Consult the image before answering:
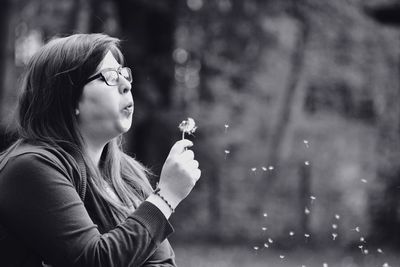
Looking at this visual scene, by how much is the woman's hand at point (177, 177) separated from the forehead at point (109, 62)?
1.28 feet

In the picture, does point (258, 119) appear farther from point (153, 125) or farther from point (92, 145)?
point (92, 145)

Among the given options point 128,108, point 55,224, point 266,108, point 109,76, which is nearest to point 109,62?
point 109,76

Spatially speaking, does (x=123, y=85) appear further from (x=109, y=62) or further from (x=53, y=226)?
(x=53, y=226)

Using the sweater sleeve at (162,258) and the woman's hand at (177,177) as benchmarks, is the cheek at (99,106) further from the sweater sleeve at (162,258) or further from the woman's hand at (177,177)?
the sweater sleeve at (162,258)

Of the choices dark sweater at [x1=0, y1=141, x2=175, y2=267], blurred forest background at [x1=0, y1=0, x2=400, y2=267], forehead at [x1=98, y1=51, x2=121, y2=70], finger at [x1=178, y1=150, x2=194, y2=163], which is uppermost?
blurred forest background at [x1=0, y1=0, x2=400, y2=267]

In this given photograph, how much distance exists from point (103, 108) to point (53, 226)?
48 cm

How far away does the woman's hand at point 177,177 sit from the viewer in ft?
5.76

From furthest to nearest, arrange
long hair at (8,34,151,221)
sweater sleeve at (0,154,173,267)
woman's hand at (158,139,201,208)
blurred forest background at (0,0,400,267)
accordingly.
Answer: blurred forest background at (0,0,400,267)
long hair at (8,34,151,221)
woman's hand at (158,139,201,208)
sweater sleeve at (0,154,173,267)

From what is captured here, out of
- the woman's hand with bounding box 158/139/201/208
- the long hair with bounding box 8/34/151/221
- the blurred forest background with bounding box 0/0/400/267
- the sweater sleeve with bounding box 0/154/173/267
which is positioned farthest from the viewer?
the blurred forest background with bounding box 0/0/400/267

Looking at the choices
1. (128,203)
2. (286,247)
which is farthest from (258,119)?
(128,203)

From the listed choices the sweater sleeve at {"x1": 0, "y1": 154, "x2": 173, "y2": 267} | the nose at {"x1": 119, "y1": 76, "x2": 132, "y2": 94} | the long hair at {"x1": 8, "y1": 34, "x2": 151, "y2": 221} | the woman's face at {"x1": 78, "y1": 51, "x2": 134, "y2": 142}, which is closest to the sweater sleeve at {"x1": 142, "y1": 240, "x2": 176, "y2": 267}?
the long hair at {"x1": 8, "y1": 34, "x2": 151, "y2": 221}

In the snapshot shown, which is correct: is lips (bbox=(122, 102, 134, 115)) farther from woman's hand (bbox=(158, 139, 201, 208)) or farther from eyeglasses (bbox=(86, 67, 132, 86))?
woman's hand (bbox=(158, 139, 201, 208))

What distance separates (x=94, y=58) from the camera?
1.96m

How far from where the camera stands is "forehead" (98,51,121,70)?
196cm
